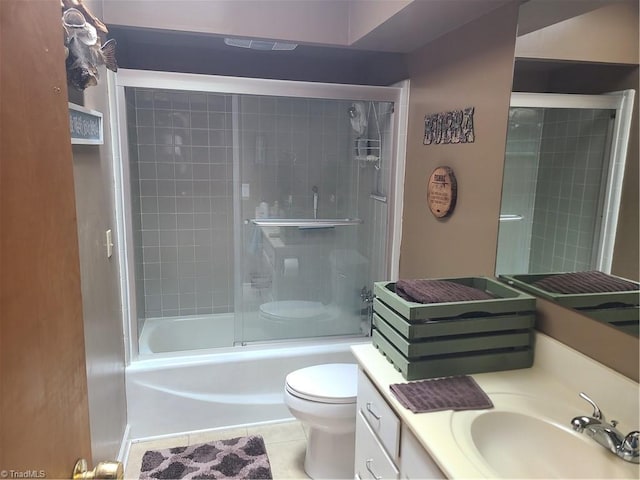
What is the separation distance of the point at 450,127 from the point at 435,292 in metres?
0.96

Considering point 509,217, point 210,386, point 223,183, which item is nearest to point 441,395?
point 509,217

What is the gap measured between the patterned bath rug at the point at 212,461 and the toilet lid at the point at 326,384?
50 centimetres

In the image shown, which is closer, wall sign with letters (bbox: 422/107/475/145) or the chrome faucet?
the chrome faucet

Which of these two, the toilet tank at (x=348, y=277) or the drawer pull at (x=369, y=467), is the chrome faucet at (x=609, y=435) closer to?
the drawer pull at (x=369, y=467)

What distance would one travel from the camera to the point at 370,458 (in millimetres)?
1546

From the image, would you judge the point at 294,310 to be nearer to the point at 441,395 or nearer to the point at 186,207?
the point at 186,207

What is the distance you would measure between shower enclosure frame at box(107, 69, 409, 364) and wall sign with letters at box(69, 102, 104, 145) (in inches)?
17.2

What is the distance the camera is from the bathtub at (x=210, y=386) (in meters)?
2.43

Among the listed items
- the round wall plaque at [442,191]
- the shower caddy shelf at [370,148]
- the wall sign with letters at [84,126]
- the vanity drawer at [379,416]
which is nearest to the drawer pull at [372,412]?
the vanity drawer at [379,416]

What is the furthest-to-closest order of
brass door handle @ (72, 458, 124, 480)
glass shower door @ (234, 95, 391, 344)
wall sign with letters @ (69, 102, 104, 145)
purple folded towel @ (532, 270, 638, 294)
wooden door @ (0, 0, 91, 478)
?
1. glass shower door @ (234, 95, 391, 344)
2. wall sign with letters @ (69, 102, 104, 145)
3. purple folded towel @ (532, 270, 638, 294)
4. brass door handle @ (72, 458, 124, 480)
5. wooden door @ (0, 0, 91, 478)

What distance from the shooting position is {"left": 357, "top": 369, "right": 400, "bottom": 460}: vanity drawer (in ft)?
4.34

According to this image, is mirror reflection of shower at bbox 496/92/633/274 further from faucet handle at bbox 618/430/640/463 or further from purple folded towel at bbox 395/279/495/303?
Answer: faucet handle at bbox 618/430/640/463

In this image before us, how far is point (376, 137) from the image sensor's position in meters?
2.92

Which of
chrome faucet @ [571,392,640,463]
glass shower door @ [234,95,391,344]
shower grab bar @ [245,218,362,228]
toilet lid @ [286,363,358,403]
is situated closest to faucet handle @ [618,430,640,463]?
chrome faucet @ [571,392,640,463]
